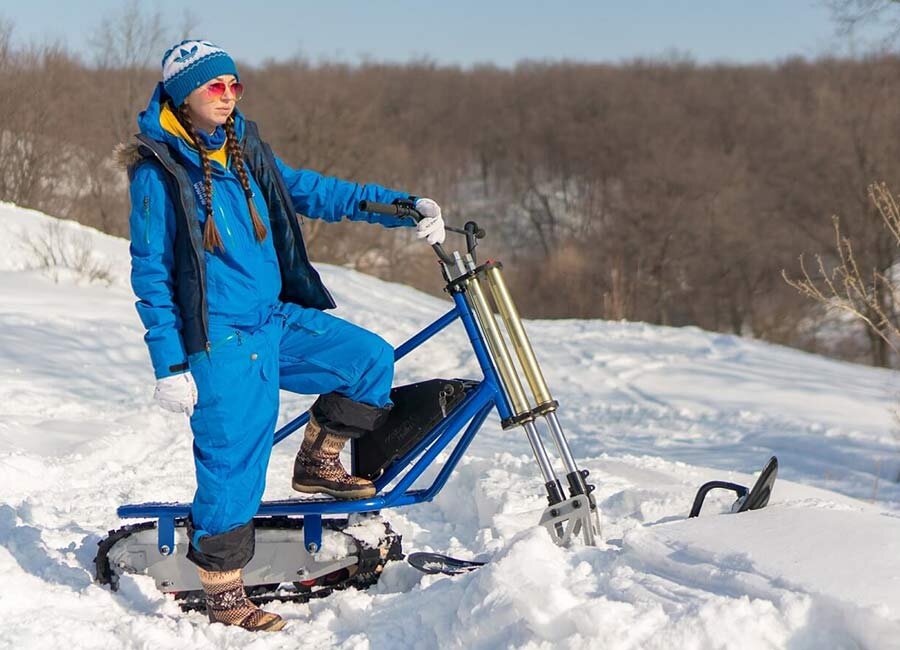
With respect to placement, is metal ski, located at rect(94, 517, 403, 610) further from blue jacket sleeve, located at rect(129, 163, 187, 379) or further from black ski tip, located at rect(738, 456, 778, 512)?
black ski tip, located at rect(738, 456, 778, 512)

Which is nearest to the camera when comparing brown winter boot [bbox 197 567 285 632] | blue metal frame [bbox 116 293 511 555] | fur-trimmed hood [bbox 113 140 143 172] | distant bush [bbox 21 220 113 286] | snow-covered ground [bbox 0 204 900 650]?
snow-covered ground [bbox 0 204 900 650]

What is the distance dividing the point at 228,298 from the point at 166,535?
3.44 feet

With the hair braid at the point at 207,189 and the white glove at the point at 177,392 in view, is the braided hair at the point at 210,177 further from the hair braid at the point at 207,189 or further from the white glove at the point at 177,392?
the white glove at the point at 177,392

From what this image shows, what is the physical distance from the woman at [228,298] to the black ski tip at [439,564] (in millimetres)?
553

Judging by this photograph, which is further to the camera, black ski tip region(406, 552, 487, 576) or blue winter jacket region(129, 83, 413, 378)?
black ski tip region(406, 552, 487, 576)

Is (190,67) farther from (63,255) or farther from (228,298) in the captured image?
(63,255)

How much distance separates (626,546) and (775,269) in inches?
1522

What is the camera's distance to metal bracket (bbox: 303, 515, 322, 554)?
3824mm

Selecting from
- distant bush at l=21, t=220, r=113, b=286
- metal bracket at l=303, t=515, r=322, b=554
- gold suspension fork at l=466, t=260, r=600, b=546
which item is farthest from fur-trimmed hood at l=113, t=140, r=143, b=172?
distant bush at l=21, t=220, r=113, b=286

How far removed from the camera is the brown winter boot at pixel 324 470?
12.5 feet

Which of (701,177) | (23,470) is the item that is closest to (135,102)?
(23,470)

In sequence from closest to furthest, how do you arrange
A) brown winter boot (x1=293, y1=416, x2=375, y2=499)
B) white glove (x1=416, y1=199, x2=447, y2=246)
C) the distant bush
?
1. white glove (x1=416, y1=199, x2=447, y2=246)
2. brown winter boot (x1=293, y1=416, x2=375, y2=499)
3. the distant bush

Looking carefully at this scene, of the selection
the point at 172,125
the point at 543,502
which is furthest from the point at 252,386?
the point at 543,502

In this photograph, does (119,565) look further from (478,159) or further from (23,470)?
(478,159)
